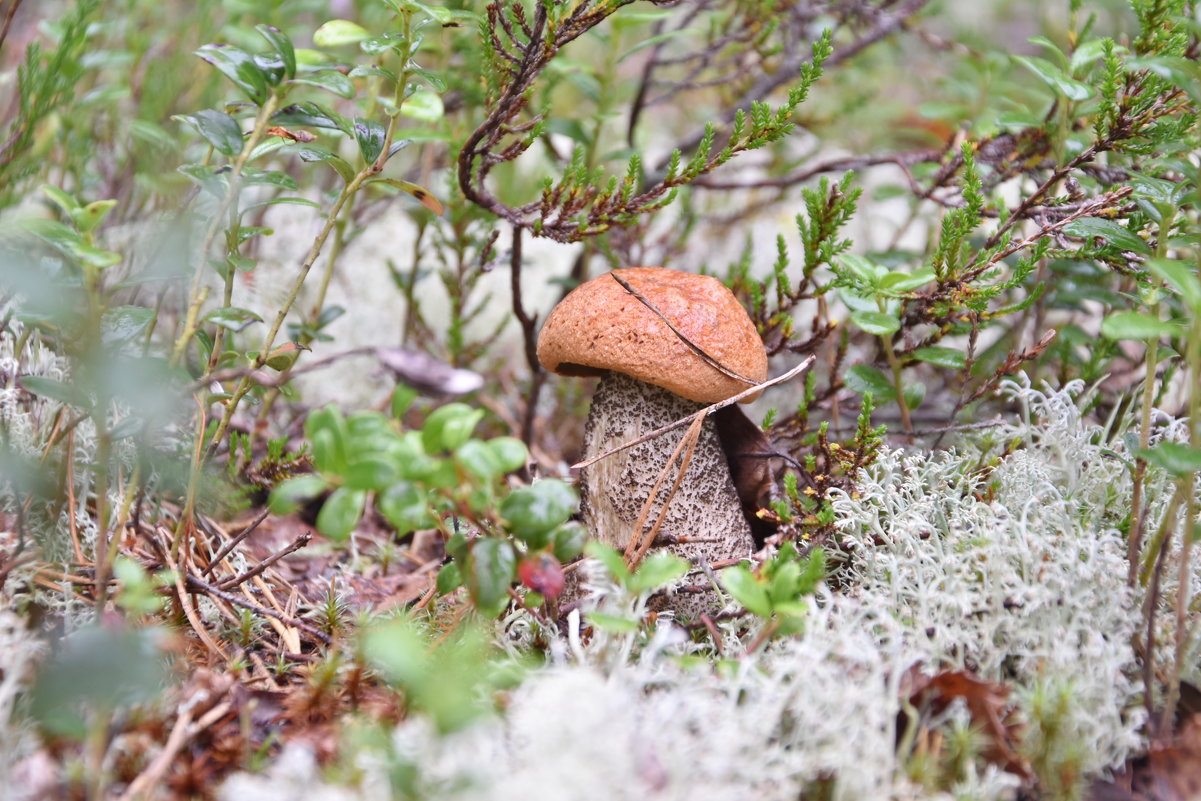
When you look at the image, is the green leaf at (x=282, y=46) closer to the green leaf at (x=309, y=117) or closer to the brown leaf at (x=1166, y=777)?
the green leaf at (x=309, y=117)

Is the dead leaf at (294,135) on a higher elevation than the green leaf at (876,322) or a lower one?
higher

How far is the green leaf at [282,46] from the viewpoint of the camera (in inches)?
50.4

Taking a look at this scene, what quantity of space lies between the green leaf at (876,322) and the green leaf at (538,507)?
772mm

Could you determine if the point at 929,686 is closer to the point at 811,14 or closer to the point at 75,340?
the point at 75,340

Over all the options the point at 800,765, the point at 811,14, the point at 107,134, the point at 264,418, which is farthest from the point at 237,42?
the point at 800,765

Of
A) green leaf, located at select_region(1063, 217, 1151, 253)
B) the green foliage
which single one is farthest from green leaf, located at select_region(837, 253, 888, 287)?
the green foliage

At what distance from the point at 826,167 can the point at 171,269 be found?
68.5 inches

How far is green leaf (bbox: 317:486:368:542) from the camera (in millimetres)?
1031

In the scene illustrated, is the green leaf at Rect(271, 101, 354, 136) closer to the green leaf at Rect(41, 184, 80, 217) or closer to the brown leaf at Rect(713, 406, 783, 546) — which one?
the green leaf at Rect(41, 184, 80, 217)

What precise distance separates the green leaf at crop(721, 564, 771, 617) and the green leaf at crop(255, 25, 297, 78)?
3.57 feet

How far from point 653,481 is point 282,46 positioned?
110cm

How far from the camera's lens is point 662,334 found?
1578mm

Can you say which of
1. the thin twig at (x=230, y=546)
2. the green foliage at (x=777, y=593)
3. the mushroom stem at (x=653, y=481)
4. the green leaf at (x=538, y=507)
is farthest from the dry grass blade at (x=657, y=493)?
the thin twig at (x=230, y=546)

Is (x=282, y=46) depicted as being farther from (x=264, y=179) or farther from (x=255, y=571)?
(x=255, y=571)
